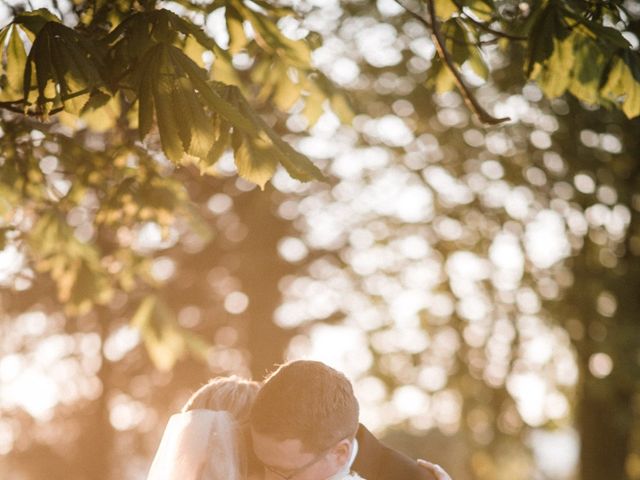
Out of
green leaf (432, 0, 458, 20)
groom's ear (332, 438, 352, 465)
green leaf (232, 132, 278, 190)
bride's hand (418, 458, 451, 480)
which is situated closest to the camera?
groom's ear (332, 438, 352, 465)

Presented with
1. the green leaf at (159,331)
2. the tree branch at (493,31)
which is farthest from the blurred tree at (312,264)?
the tree branch at (493,31)

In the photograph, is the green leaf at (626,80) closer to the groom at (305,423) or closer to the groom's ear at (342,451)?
the groom at (305,423)

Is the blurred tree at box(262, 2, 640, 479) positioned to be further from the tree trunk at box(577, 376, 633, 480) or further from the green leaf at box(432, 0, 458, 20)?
the green leaf at box(432, 0, 458, 20)

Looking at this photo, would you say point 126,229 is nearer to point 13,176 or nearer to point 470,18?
point 13,176

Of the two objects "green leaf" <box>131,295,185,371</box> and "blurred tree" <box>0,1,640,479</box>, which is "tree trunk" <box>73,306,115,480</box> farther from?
"green leaf" <box>131,295,185,371</box>

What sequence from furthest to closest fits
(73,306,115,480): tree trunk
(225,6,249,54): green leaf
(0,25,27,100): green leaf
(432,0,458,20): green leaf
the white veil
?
(73,306,115,480): tree trunk < (225,6,249,54): green leaf < (432,0,458,20): green leaf < (0,25,27,100): green leaf < the white veil

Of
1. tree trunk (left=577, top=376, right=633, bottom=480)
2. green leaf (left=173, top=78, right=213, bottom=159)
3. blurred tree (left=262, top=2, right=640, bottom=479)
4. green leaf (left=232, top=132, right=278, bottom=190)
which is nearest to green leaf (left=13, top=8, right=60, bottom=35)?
green leaf (left=173, top=78, right=213, bottom=159)

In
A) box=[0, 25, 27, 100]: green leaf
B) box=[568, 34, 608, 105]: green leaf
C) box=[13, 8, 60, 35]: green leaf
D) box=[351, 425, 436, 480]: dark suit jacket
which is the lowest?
box=[351, 425, 436, 480]: dark suit jacket

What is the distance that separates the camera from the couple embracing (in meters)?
3.46

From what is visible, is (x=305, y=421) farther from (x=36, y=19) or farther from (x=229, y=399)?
(x=36, y=19)

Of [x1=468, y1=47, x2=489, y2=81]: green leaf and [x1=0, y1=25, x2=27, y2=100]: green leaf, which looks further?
[x1=468, y1=47, x2=489, y2=81]: green leaf

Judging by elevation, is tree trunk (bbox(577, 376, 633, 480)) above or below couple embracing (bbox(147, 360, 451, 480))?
below

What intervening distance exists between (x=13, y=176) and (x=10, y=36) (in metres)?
1.55

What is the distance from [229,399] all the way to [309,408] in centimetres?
75
